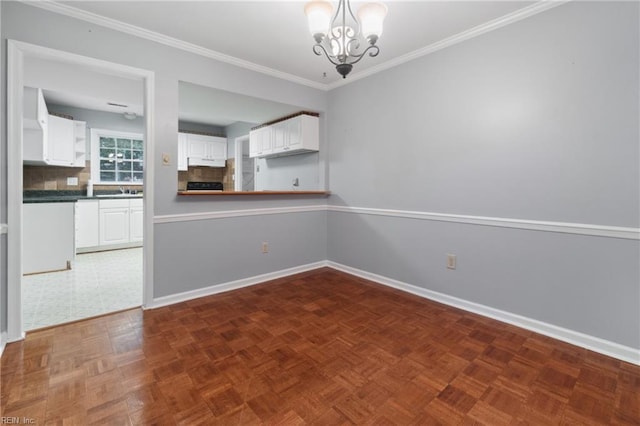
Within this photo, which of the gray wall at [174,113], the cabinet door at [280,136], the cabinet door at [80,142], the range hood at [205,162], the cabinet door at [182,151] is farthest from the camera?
the range hood at [205,162]

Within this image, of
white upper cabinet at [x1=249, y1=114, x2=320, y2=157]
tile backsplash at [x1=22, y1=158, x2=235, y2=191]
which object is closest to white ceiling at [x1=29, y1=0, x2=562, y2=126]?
white upper cabinet at [x1=249, y1=114, x2=320, y2=157]

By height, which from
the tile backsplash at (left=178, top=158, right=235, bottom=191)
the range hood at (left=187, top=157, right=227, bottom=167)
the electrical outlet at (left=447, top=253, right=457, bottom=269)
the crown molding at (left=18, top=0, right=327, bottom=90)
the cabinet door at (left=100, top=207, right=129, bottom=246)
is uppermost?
the crown molding at (left=18, top=0, right=327, bottom=90)

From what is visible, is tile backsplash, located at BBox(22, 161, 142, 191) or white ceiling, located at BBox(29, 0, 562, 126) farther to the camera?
tile backsplash, located at BBox(22, 161, 142, 191)

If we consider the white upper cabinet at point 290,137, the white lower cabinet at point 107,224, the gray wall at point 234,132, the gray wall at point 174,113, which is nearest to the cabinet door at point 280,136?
the white upper cabinet at point 290,137

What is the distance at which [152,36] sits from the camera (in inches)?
101

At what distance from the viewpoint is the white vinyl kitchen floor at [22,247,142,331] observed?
2553 millimetres

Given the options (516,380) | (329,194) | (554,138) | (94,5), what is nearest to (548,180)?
(554,138)

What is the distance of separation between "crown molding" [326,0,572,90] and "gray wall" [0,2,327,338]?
90 cm

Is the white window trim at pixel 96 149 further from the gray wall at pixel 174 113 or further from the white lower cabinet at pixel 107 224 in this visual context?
the gray wall at pixel 174 113

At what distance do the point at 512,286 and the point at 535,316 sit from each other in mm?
251

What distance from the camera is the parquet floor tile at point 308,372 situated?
147 cm

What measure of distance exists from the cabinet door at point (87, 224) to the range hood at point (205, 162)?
1.91 m

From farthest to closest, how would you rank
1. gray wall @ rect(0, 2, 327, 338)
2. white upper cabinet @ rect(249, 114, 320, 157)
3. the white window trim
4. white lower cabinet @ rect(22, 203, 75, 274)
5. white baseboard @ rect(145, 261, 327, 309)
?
the white window trim < white upper cabinet @ rect(249, 114, 320, 157) < white lower cabinet @ rect(22, 203, 75, 274) < white baseboard @ rect(145, 261, 327, 309) < gray wall @ rect(0, 2, 327, 338)

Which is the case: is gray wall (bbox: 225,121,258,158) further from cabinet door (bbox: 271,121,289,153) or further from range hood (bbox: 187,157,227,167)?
cabinet door (bbox: 271,121,289,153)
